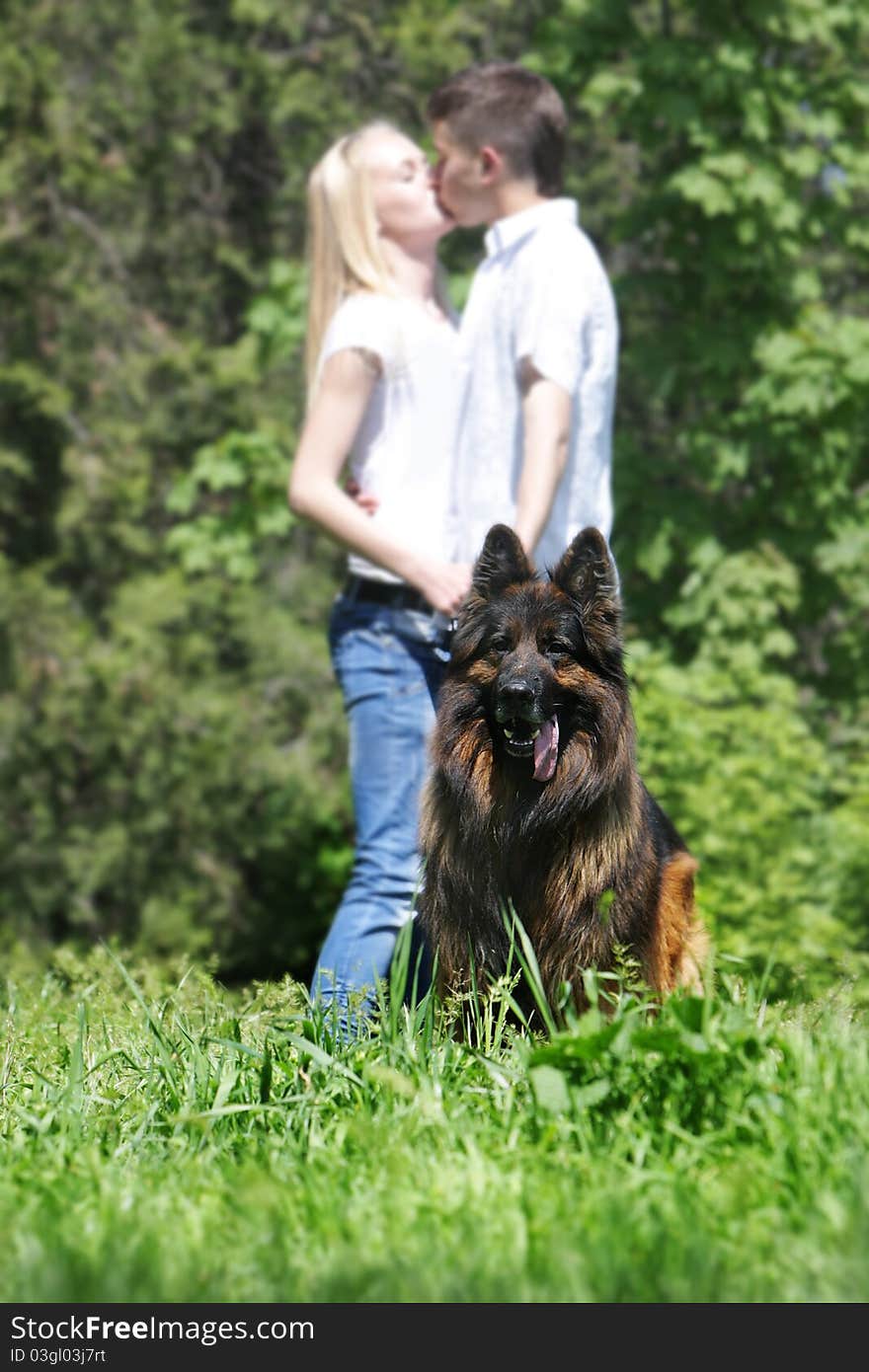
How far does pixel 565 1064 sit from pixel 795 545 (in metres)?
6.96

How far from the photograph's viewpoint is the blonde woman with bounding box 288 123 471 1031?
4.16 meters

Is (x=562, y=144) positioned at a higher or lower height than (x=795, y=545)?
higher

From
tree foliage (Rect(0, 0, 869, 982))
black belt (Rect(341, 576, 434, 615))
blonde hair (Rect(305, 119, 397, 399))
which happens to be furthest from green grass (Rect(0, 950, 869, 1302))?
tree foliage (Rect(0, 0, 869, 982))

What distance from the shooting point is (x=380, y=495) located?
4.30 meters

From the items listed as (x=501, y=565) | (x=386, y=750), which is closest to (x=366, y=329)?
(x=501, y=565)

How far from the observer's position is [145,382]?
12.3 metres

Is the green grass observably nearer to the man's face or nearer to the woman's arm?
the woman's arm

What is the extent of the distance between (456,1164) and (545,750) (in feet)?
4.03

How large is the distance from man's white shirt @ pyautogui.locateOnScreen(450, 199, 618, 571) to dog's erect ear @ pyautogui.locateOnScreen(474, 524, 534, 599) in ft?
1.37

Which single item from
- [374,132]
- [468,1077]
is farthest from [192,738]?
[468,1077]

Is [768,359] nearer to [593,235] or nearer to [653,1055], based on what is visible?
[593,235]

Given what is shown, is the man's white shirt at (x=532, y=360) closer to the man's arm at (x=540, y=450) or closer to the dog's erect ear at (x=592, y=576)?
the man's arm at (x=540, y=450)
